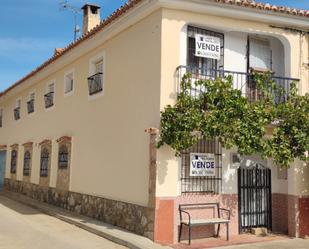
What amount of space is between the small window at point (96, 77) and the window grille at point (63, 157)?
2640mm

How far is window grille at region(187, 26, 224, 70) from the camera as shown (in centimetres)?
1045

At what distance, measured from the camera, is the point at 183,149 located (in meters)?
9.46

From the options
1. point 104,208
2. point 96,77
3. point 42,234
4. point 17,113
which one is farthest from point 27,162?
point 42,234

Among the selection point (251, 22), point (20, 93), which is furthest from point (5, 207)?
point (251, 22)

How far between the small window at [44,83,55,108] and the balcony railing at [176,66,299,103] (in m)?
8.12

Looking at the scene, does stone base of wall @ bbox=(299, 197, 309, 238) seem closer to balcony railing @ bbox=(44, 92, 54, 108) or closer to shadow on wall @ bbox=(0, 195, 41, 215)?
shadow on wall @ bbox=(0, 195, 41, 215)

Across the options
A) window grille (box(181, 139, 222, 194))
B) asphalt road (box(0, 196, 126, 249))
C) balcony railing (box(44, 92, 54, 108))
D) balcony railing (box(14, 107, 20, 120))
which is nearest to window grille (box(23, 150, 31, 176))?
balcony railing (box(14, 107, 20, 120))

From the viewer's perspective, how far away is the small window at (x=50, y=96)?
1691cm

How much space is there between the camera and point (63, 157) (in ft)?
49.4

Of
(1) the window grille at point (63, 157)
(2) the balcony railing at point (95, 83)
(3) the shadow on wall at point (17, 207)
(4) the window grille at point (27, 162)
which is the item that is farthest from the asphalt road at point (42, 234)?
(4) the window grille at point (27, 162)

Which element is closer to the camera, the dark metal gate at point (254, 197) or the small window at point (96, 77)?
the dark metal gate at point (254, 197)

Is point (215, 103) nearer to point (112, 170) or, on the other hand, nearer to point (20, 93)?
point (112, 170)

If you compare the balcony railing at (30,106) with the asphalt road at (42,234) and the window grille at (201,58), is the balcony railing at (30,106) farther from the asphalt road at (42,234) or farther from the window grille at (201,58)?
the window grille at (201,58)

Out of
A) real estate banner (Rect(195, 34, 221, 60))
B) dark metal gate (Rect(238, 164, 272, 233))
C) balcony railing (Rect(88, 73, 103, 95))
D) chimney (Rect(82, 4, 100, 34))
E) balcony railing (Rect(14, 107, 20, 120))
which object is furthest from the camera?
balcony railing (Rect(14, 107, 20, 120))
